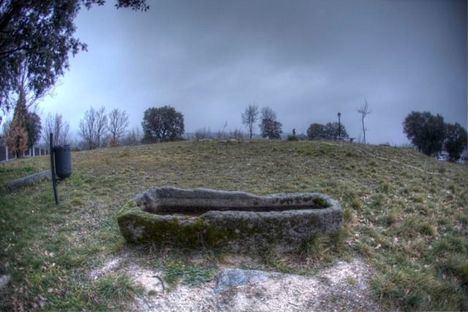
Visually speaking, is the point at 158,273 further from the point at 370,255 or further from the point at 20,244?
the point at 370,255

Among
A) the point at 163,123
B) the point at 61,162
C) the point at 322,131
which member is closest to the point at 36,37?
the point at 61,162

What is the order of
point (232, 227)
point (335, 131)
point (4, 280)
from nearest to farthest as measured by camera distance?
point (4, 280) < point (232, 227) < point (335, 131)

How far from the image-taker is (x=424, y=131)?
16203mm

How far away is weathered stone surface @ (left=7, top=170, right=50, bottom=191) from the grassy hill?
266 millimetres

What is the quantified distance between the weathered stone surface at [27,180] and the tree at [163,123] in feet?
37.7

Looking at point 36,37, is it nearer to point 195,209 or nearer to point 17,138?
point 195,209

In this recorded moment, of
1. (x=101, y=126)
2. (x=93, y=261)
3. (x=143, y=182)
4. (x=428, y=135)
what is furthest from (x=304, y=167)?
(x=101, y=126)

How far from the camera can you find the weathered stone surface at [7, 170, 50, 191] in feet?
27.6

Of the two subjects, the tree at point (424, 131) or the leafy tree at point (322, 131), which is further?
the leafy tree at point (322, 131)

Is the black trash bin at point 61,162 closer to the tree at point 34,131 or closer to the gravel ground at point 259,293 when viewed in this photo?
the gravel ground at point 259,293

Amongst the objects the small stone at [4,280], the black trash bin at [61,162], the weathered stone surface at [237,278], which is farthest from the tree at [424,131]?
the small stone at [4,280]

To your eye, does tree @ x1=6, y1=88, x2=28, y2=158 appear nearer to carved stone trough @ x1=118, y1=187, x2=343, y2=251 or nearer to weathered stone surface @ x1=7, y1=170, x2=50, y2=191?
weathered stone surface @ x1=7, y1=170, x2=50, y2=191

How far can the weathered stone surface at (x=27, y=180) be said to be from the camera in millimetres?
8424

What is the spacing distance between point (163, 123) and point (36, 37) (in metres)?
12.7
